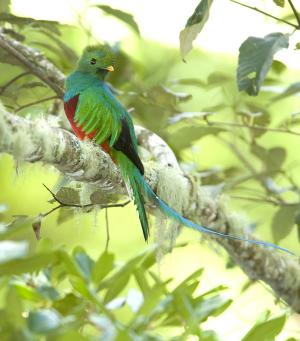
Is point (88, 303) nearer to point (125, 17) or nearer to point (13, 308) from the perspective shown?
point (13, 308)

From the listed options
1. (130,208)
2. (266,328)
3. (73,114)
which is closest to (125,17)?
(73,114)

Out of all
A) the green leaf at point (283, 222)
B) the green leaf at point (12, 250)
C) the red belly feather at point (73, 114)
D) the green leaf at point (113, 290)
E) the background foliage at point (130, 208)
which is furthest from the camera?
the green leaf at point (283, 222)

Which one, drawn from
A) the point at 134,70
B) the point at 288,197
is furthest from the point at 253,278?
the point at 288,197

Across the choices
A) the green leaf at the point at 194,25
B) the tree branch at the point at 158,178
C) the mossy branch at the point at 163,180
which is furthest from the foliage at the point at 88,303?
the green leaf at the point at 194,25

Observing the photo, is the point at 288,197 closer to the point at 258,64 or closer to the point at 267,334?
the point at 258,64

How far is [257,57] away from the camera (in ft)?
6.65

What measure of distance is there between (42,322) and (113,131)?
1.32m

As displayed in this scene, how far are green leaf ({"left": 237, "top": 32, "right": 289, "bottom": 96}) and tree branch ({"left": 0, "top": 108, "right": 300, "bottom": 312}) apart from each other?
1.21 feet

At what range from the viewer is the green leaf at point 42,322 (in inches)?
32.3

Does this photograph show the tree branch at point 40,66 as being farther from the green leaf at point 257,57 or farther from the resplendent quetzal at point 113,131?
the green leaf at point 257,57

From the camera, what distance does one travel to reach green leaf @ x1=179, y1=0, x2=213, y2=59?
177 cm

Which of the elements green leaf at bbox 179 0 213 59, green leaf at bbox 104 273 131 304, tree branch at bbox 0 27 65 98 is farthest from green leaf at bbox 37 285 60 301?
tree branch at bbox 0 27 65 98

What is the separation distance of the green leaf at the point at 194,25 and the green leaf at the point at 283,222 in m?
0.99

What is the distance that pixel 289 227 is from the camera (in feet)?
8.62
